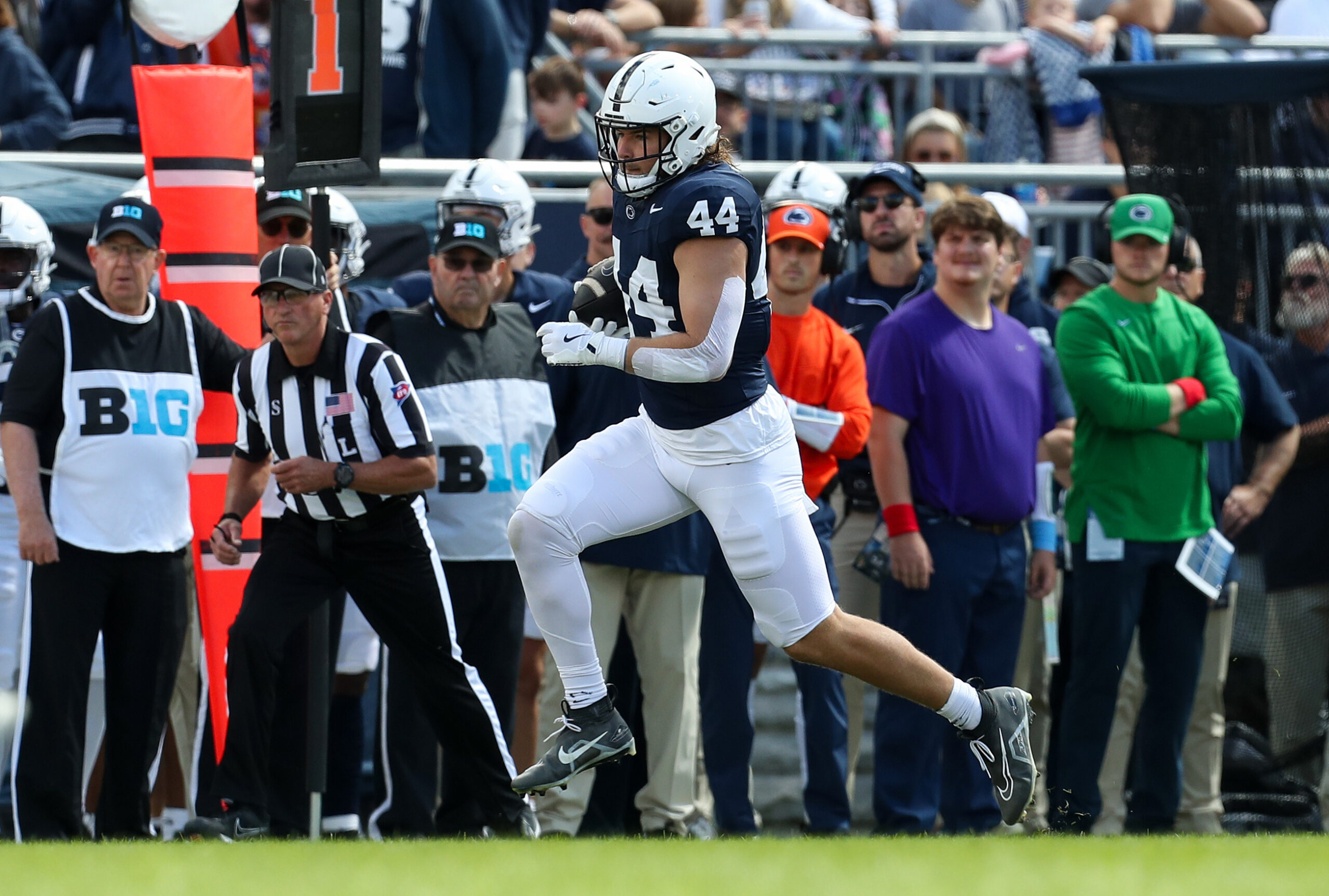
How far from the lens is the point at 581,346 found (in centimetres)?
544

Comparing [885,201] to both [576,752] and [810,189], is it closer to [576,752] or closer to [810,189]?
[810,189]

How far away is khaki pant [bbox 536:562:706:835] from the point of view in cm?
755

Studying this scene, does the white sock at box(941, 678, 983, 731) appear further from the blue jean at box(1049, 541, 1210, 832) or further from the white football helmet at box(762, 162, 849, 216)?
the white football helmet at box(762, 162, 849, 216)

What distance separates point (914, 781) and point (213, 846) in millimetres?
3216

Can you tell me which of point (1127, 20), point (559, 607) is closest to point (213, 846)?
point (559, 607)

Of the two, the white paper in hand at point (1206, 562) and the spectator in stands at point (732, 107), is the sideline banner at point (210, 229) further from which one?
the white paper in hand at point (1206, 562)

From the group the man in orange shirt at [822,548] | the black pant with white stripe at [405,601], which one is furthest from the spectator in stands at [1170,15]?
the black pant with white stripe at [405,601]

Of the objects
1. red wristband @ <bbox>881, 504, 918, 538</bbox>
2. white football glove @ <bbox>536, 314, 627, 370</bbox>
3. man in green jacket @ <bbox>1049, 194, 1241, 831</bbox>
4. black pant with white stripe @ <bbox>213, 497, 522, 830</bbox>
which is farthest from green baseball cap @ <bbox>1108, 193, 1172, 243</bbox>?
white football glove @ <bbox>536, 314, 627, 370</bbox>

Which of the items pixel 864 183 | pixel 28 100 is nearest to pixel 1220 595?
pixel 864 183

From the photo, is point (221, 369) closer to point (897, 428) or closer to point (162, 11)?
point (162, 11)

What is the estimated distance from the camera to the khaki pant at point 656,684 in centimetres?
755

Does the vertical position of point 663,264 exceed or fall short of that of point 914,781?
it exceeds it

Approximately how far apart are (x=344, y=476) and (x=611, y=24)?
15.8ft

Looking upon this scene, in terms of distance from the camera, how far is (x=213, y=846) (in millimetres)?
5289
